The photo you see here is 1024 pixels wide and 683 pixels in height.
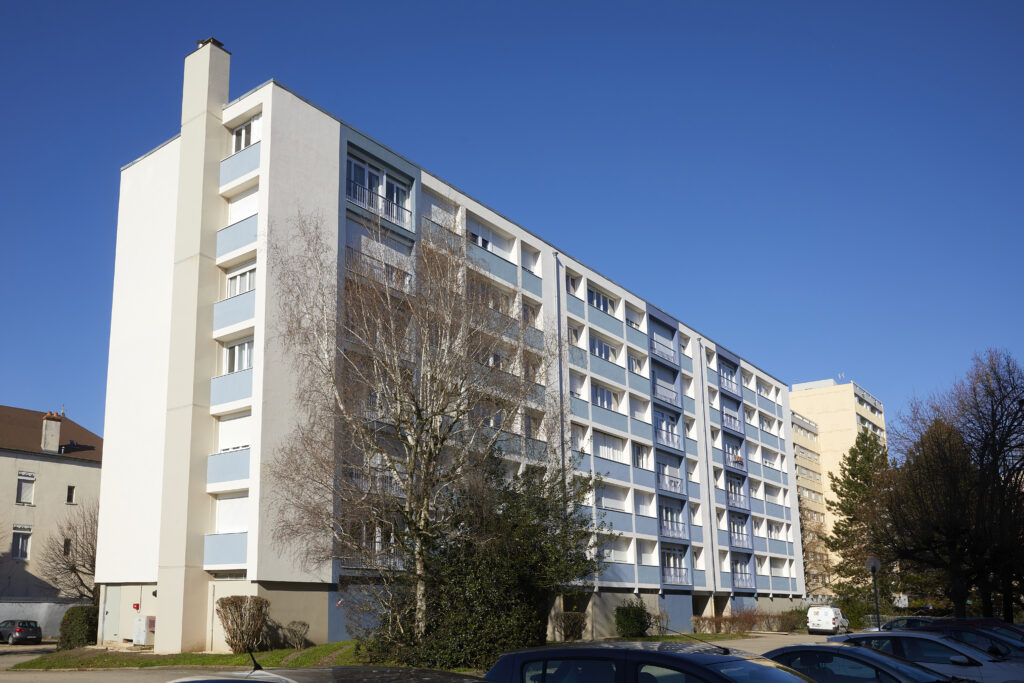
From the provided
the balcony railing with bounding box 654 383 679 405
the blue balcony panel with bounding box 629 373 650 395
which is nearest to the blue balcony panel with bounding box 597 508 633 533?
the blue balcony panel with bounding box 629 373 650 395

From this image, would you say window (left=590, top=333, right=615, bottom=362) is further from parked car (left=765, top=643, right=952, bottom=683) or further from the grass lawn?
parked car (left=765, top=643, right=952, bottom=683)

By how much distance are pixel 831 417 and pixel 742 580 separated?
144ft

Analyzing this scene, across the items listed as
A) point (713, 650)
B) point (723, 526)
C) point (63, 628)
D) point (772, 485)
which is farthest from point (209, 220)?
point (772, 485)

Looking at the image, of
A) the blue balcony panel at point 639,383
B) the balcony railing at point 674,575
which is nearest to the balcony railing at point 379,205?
the blue balcony panel at point 639,383

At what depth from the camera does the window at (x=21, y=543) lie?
4625 cm

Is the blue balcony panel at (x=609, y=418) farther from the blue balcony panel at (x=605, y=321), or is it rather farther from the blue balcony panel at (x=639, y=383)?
the blue balcony panel at (x=605, y=321)

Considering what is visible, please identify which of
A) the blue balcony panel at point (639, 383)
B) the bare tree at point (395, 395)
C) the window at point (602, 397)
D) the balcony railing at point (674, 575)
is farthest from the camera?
the blue balcony panel at point (639, 383)

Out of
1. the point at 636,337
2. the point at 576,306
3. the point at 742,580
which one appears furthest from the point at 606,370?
the point at 742,580

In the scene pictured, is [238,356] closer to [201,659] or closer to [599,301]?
[201,659]

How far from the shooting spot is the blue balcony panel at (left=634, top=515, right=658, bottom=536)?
4641 centimetres

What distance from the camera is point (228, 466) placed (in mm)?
28328

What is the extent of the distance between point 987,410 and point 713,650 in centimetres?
3525

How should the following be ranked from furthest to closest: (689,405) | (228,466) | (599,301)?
(689,405)
(599,301)
(228,466)

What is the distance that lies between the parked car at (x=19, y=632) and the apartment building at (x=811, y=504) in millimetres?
58116
